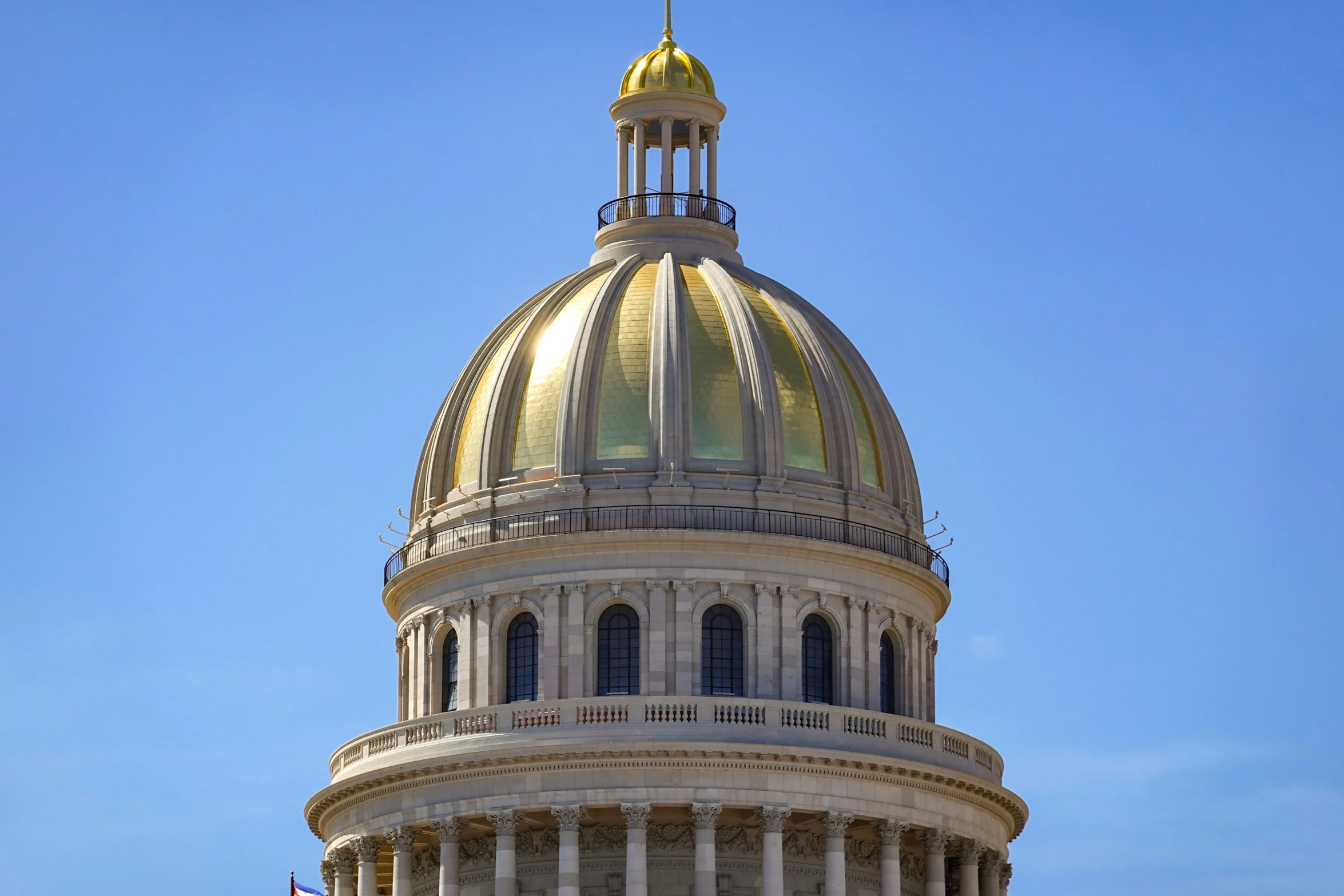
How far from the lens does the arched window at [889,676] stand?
103 m

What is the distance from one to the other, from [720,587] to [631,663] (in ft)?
11.0

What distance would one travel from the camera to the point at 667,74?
361ft

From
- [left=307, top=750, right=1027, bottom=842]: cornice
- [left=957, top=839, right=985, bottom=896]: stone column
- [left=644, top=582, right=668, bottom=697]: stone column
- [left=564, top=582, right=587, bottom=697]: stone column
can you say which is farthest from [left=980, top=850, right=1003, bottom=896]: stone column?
[left=564, top=582, right=587, bottom=697]: stone column

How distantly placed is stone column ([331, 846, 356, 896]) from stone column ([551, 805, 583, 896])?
8.49 meters

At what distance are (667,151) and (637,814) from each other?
24.1 metres

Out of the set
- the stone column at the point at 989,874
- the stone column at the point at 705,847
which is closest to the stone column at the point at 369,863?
the stone column at the point at 705,847

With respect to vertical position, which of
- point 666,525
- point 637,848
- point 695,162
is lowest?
point 637,848

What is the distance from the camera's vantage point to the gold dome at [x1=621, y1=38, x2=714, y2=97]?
360 feet

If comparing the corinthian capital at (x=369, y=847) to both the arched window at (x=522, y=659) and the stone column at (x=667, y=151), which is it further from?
the stone column at (x=667, y=151)

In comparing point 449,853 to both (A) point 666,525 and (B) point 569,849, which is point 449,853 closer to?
Answer: (B) point 569,849

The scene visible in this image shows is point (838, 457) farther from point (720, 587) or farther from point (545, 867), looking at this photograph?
point (545, 867)

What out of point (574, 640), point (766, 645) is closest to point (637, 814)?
point (574, 640)

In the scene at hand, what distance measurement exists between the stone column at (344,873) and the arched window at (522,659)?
6.60 m

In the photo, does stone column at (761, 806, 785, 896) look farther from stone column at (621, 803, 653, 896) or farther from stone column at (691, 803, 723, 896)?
stone column at (621, 803, 653, 896)
